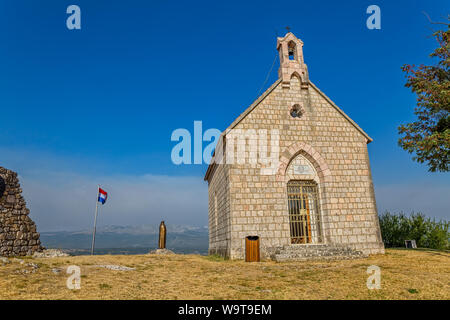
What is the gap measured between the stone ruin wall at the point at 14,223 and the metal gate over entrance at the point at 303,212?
1271cm

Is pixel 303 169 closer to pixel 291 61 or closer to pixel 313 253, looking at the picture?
pixel 313 253

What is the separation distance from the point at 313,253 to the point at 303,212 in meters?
2.65

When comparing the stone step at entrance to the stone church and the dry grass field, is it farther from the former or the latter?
the dry grass field

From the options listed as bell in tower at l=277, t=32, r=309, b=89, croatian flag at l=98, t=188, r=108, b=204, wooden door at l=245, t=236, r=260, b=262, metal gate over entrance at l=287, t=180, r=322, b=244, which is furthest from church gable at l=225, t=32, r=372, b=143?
croatian flag at l=98, t=188, r=108, b=204

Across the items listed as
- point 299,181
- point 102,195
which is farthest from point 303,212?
point 102,195

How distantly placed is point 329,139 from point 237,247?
7800mm

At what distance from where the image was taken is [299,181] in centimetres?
1493

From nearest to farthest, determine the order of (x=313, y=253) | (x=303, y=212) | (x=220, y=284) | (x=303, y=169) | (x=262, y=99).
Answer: (x=220, y=284)
(x=313, y=253)
(x=303, y=212)
(x=303, y=169)
(x=262, y=99)

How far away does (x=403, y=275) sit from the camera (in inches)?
309

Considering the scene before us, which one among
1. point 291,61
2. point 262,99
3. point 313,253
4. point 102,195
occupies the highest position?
point 291,61

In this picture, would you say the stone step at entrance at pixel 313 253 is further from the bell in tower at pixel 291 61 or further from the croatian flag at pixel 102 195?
the croatian flag at pixel 102 195
